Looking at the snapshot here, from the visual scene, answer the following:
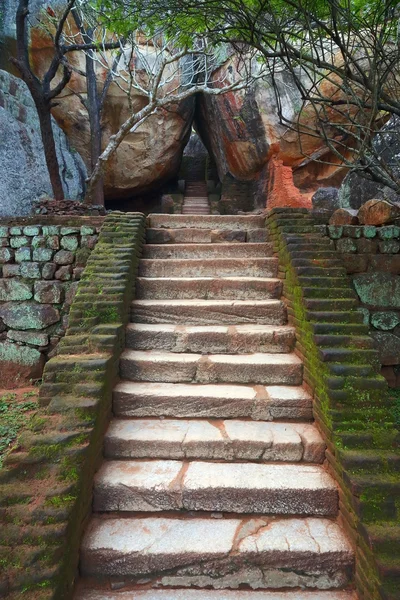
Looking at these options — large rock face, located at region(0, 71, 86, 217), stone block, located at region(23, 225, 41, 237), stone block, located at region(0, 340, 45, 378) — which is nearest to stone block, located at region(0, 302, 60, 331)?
stone block, located at region(0, 340, 45, 378)

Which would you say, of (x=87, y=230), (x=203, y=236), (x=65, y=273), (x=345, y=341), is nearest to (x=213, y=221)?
(x=203, y=236)

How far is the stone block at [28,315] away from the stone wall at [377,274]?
3519mm

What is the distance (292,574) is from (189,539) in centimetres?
55

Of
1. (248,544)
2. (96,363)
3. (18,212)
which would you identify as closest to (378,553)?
(248,544)

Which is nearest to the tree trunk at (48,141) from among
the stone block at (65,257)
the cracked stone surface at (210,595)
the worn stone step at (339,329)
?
the stone block at (65,257)

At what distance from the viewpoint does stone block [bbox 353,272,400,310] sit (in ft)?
12.0

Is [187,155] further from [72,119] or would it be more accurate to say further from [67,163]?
[67,163]

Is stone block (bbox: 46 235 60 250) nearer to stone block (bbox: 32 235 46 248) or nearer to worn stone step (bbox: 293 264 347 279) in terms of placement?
stone block (bbox: 32 235 46 248)

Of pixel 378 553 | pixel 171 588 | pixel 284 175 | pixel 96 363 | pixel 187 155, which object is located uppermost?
pixel 187 155

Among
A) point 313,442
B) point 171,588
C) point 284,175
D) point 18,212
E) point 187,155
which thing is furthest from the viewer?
point 187,155

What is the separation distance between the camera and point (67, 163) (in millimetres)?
9133

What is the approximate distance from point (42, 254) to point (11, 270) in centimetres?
47

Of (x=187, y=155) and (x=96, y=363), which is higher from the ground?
(x=187, y=155)

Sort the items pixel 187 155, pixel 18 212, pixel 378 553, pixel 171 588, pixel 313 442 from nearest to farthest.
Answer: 1. pixel 378 553
2. pixel 171 588
3. pixel 313 442
4. pixel 18 212
5. pixel 187 155
